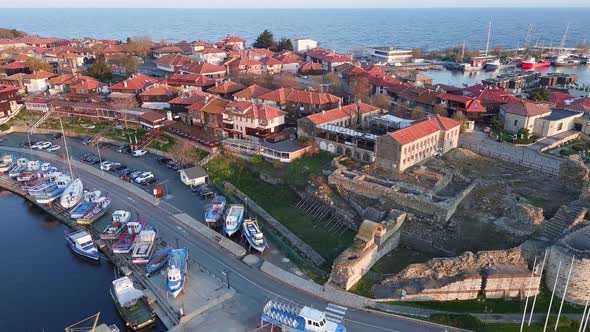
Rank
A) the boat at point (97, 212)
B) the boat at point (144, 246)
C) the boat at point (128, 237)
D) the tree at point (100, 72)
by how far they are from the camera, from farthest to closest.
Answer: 1. the tree at point (100, 72)
2. the boat at point (97, 212)
3. the boat at point (128, 237)
4. the boat at point (144, 246)

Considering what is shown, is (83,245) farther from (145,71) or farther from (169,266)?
(145,71)

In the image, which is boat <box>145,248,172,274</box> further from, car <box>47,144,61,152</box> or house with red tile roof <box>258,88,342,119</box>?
car <box>47,144,61,152</box>

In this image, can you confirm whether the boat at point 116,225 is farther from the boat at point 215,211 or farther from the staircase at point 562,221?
the staircase at point 562,221

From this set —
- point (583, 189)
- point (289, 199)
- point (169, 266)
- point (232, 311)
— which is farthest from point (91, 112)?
point (583, 189)

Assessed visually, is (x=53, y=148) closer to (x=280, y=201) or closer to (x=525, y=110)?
(x=280, y=201)

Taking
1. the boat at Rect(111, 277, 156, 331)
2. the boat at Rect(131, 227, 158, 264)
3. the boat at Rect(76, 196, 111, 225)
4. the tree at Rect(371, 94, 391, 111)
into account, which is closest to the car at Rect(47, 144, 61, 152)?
the boat at Rect(76, 196, 111, 225)

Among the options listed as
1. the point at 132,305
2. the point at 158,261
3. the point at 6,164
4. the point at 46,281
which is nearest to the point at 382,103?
the point at 158,261

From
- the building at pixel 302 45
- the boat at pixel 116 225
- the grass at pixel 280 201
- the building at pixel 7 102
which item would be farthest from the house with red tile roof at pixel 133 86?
the building at pixel 302 45
